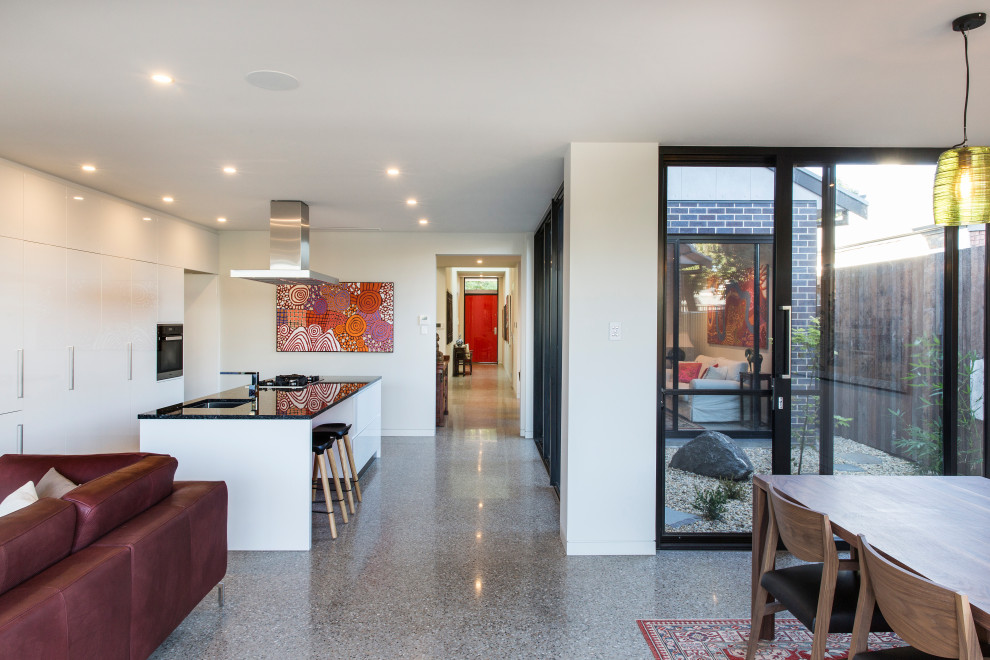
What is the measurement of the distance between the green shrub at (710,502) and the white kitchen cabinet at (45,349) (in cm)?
455

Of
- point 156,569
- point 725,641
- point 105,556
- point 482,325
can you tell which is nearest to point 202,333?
point 156,569

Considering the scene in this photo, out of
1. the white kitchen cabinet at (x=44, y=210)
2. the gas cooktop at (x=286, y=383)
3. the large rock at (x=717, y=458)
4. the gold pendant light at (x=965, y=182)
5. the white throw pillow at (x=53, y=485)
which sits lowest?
the large rock at (x=717, y=458)

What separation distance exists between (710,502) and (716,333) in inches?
43.0

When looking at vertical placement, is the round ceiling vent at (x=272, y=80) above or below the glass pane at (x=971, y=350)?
above

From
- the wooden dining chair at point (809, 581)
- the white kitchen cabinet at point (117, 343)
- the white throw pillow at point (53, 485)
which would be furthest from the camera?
the white kitchen cabinet at point (117, 343)

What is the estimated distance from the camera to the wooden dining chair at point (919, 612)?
128cm

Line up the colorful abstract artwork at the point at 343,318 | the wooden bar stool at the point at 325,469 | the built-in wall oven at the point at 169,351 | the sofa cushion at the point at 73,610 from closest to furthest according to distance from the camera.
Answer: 1. the sofa cushion at the point at 73,610
2. the wooden bar stool at the point at 325,469
3. the built-in wall oven at the point at 169,351
4. the colorful abstract artwork at the point at 343,318

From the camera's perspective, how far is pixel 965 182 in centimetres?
200

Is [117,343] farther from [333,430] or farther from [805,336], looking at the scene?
[805,336]

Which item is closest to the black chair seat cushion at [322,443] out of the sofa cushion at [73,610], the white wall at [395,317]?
the sofa cushion at [73,610]

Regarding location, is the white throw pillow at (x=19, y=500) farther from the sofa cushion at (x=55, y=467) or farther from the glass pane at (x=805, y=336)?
the glass pane at (x=805, y=336)

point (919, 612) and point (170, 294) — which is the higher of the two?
point (170, 294)

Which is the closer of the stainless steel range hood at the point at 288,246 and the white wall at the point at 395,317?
the stainless steel range hood at the point at 288,246

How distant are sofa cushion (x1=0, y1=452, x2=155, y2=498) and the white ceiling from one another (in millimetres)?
1716
